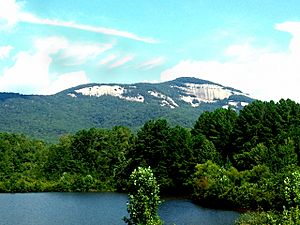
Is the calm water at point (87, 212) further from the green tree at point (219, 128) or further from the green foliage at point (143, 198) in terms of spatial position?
the green tree at point (219, 128)

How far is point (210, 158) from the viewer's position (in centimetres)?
7531

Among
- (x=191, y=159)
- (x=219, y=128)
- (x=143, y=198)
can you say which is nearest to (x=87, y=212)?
(x=191, y=159)

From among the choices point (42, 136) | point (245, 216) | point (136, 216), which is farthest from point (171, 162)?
point (42, 136)

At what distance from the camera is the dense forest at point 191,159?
57.8m

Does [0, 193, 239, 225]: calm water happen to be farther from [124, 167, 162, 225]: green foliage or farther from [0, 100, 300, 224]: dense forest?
[124, 167, 162, 225]: green foliage

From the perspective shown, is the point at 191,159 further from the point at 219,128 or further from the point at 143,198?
the point at 143,198

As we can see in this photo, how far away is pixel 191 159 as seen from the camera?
76.1m

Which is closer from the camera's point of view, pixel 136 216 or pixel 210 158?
pixel 136 216

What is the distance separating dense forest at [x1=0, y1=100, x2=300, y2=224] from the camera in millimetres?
57812

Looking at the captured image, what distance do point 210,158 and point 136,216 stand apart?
49548mm

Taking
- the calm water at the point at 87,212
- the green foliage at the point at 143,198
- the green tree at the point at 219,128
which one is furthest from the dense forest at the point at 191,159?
the green foliage at the point at 143,198

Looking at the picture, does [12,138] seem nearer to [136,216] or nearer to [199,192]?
[199,192]

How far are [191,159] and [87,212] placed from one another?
25.4 meters

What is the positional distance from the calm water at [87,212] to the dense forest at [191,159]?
12.4ft
